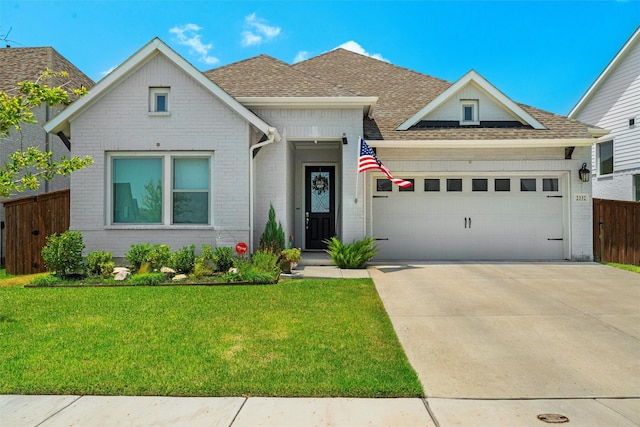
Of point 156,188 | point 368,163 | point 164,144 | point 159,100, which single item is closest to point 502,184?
point 368,163

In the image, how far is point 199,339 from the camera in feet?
17.7

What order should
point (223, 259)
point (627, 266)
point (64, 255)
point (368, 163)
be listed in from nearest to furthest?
point (64, 255) < point (223, 259) < point (368, 163) < point (627, 266)

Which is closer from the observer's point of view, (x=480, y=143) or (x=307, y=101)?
(x=307, y=101)

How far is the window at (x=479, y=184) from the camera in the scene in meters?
12.9

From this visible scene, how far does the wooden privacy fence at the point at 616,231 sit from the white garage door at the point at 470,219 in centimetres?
108

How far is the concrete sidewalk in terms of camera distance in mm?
Answer: 3539

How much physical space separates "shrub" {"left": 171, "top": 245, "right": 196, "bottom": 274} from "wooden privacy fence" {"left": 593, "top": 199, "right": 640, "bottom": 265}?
11024 mm

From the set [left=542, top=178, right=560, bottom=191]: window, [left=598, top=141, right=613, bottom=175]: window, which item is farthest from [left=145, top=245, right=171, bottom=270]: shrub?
[left=598, top=141, right=613, bottom=175]: window

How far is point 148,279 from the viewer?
910 centimetres

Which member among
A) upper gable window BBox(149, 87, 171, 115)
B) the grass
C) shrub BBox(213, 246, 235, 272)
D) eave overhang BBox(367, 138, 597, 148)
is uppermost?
upper gable window BBox(149, 87, 171, 115)

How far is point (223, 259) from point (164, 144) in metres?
3.21

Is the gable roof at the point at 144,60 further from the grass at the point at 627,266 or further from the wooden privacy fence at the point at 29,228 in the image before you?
the grass at the point at 627,266

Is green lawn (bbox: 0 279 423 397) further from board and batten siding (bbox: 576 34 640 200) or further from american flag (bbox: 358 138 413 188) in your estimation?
board and batten siding (bbox: 576 34 640 200)

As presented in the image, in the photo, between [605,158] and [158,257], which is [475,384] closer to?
[158,257]
